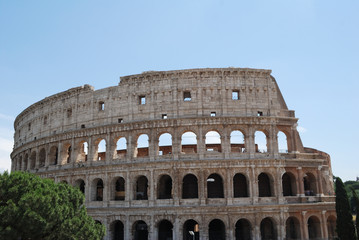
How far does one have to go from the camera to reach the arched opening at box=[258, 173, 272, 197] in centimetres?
2803

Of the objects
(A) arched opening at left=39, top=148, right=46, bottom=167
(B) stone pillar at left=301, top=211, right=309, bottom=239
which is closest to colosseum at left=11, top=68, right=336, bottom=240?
(B) stone pillar at left=301, top=211, right=309, bottom=239

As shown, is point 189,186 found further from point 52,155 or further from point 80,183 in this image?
point 52,155

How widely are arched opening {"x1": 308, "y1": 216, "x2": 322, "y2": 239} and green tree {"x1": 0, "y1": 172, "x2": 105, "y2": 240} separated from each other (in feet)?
61.4

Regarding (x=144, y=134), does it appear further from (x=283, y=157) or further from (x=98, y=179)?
(x=283, y=157)

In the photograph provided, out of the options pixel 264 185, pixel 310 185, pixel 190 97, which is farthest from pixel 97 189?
pixel 310 185

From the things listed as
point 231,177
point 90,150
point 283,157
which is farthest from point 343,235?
point 90,150

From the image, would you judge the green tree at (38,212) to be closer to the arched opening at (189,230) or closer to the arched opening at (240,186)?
the arched opening at (189,230)

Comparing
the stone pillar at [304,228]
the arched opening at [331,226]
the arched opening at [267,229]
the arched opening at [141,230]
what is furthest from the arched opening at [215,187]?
the arched opening at [331,226]

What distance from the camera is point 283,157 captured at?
27.2 m

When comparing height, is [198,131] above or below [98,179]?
above

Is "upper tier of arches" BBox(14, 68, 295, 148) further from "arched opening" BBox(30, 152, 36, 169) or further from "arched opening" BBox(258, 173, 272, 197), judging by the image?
"arched opening" BBox(30, 152, 36, 169)

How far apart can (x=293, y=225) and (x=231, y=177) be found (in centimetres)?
750

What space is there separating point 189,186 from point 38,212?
1430cm

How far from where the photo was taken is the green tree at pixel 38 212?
16.4 meters
